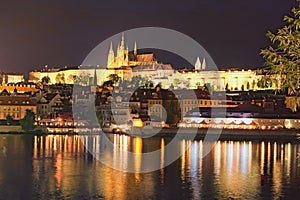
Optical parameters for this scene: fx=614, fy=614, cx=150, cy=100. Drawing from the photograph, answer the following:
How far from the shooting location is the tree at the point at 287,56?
1715 millimetres

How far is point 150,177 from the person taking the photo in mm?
8586

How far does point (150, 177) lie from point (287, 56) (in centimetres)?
695

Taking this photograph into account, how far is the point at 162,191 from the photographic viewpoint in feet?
23.9

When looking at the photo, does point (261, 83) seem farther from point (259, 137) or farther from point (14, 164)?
point (259, 137)

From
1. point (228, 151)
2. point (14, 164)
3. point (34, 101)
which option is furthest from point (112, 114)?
point (14, 164)

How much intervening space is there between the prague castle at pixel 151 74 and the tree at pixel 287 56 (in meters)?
30.7

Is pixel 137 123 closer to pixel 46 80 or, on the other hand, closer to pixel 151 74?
pixel 151 74

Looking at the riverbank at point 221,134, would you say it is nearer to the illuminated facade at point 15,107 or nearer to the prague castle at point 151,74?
the illuminated facade at point 15,107

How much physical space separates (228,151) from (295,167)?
347 cm

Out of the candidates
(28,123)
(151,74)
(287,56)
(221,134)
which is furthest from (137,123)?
(287,56)

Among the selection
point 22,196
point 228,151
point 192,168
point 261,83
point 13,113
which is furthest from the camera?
point 13,113

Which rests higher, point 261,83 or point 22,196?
point 261,83

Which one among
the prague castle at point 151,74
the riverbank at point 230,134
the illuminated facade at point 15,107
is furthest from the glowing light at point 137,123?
the prague castle at point 151,74

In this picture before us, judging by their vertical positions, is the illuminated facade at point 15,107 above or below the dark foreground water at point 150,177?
above
